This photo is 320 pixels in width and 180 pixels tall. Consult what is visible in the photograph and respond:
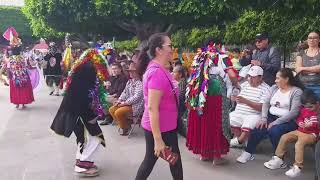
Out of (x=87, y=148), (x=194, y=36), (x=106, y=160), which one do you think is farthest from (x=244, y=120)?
(x=194, y=36)

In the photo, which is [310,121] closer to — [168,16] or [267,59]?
[267,59]

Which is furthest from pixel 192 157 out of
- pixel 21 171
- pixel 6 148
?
pixel 6 148

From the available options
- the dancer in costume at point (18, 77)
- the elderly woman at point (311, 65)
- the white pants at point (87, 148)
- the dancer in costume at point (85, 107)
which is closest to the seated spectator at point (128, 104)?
the dancer in costume at point (85, 107)

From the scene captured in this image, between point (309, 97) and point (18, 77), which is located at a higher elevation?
point (309, 97)

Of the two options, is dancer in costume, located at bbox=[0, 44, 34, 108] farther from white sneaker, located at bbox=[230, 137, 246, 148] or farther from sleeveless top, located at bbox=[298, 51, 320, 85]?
sleeveless top, located at bbox=[298, 51, 320, 85]

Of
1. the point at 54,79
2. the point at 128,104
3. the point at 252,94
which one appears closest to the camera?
the point at 252,94

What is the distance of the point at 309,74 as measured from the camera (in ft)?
18.9

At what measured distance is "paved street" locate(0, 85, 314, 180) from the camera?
540 cm

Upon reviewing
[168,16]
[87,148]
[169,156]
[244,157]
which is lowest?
[244,157]

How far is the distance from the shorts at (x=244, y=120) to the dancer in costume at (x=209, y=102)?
442 mm

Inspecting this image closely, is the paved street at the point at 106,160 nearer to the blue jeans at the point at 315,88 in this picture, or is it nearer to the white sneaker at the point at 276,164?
the white sneaker at the point at 276,164

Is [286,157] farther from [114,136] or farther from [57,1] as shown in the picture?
[57,1]

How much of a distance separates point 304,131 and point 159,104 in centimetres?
218

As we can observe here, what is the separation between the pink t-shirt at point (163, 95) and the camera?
151 inches
